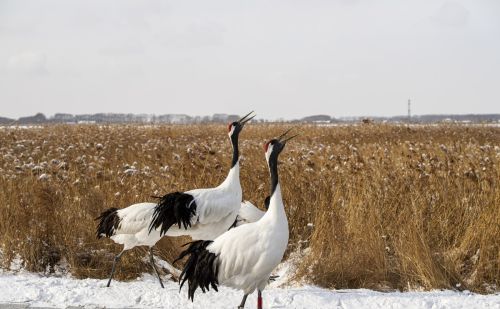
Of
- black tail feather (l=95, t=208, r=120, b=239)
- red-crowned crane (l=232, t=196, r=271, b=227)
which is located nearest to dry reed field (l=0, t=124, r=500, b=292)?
black tail feather (l=95, t=208, r=120, b=239)

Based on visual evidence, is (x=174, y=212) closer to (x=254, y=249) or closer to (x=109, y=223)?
(x=109, y=223)

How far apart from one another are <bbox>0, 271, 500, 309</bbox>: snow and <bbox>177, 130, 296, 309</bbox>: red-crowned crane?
435 mm

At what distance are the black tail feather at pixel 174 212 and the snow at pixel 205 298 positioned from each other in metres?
0.72

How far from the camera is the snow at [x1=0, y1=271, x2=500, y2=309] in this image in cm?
500

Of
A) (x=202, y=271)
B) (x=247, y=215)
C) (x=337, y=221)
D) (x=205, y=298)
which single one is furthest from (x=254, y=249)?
(x=337, y=221)

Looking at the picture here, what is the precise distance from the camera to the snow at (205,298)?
5.00 metres

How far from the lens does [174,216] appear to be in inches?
237

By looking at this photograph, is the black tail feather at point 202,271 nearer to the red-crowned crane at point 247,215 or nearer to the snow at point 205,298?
the snow at point 205,298

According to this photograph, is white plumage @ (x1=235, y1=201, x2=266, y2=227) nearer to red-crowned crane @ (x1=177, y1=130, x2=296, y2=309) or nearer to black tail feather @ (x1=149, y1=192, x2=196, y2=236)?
black tail feather @ (x1=149, y1=192, x2=196, y2=236)

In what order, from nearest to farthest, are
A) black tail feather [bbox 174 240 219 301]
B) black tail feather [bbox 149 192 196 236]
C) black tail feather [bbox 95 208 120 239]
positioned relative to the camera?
black tail feather [bbox 174 240 219 301] → black tail feather [bbox 149 192 196 236] → black tail feather [bbox 95 208 120 239]

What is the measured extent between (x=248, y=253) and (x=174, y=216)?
1688mm

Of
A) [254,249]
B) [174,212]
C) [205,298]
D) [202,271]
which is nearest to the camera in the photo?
[254,249]

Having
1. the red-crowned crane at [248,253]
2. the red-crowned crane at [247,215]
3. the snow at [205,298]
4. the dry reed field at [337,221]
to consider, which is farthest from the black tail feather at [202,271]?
the red-crowned crane at [247,215]

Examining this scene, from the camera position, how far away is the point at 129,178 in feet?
31.5
